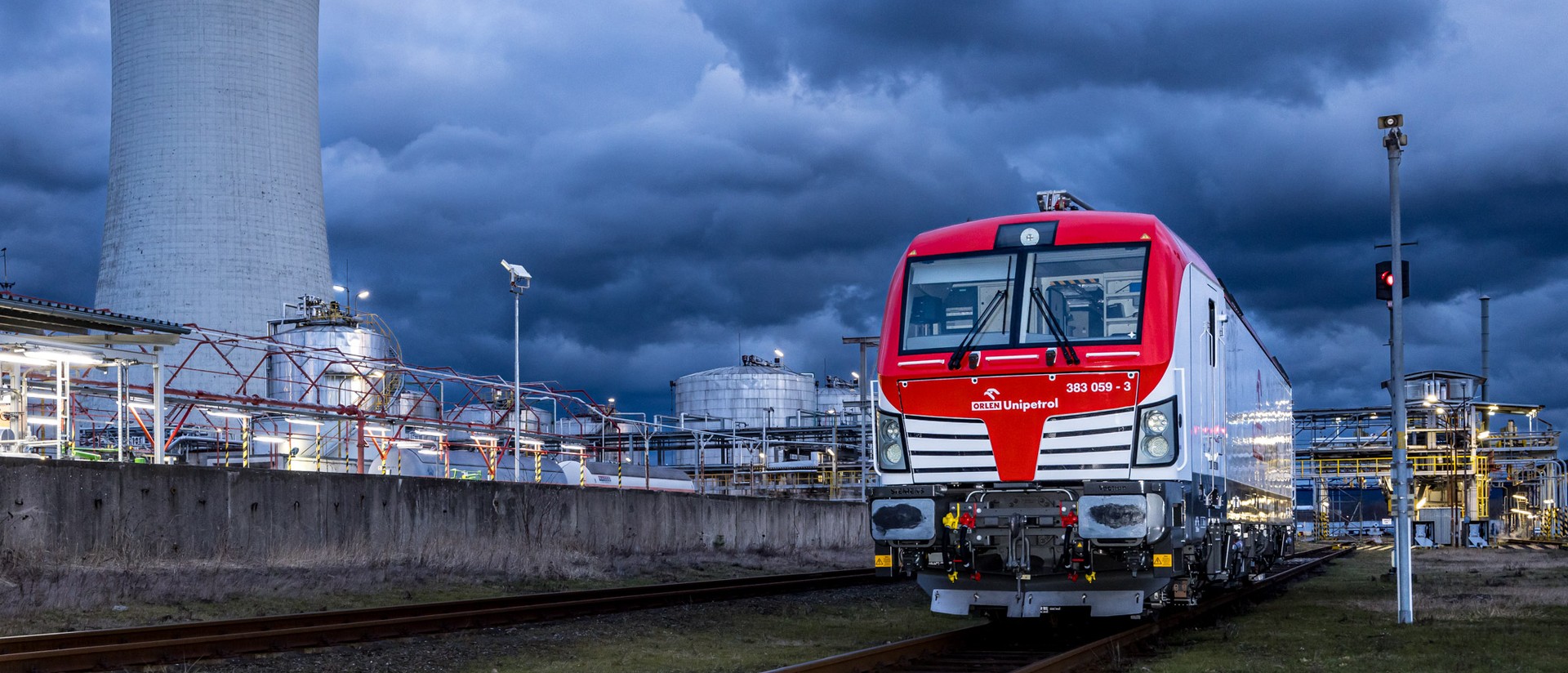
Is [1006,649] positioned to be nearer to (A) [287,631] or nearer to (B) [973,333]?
(B) [973,333]

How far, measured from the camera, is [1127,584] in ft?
44.6

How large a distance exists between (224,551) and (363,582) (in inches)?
90.9

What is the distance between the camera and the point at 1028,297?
46.3 ft

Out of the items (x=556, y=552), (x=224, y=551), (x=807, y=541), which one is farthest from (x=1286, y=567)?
(x=224, y=551)

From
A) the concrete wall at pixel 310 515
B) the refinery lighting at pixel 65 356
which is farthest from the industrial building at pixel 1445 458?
the refinery lighting at pixel 65 356

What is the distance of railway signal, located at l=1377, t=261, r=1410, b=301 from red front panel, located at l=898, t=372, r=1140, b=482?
7.95 metres

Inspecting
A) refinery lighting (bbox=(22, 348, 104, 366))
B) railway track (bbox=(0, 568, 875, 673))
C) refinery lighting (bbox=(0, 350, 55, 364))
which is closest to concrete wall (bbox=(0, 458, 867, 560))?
railway track (bbox=(0, 568, 875, 673))

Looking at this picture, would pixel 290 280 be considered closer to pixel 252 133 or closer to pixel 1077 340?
pixel 252 133

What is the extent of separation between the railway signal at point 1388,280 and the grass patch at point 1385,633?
4.51m

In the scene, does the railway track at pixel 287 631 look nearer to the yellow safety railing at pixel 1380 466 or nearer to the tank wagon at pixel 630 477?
the tank wagon at pixel 630 477

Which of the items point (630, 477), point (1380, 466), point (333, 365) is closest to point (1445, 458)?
point (1380, 466)

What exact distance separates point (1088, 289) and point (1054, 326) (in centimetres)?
59

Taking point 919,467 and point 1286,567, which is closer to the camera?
point 919,467

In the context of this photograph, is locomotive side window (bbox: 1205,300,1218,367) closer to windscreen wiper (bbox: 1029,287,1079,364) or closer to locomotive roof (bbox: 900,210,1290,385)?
locomotive roof (bbox: 900,210,1290,385)
